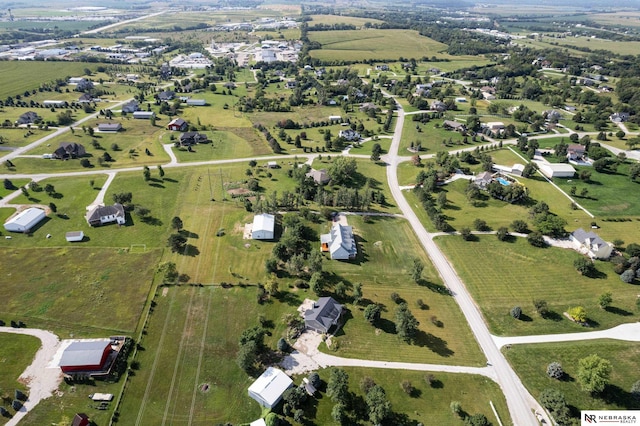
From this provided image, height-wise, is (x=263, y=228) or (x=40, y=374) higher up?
(x=263, y=228)

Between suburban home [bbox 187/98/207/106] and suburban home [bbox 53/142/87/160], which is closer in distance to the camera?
suburban home [bbox 53/142/87/160]

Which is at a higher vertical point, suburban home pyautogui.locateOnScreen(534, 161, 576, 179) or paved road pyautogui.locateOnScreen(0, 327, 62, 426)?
suburban home pyautogui.locateOnScreen(534, 161, 576, 179)

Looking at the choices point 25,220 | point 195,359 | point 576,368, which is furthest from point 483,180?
point 25,220

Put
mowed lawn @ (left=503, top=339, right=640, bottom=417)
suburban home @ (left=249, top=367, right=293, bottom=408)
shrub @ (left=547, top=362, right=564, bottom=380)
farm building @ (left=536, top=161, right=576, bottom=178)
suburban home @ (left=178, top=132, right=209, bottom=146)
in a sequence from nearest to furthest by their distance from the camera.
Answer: suburban home @ (left=249, top=367, right=293, bottom=408) → mowed lawn @ (left=503, top=339, right=640, bottom=417) → shrub @ (left=547, top=362, right=564, bottom=380) → farm building @ (left=536, top=161, right=576, bottom=178) → suburban home @ (left=178, top=132, right=209, bottom=146)

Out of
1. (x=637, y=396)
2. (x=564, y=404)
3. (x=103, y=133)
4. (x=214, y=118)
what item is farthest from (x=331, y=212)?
(x=103, y=133)

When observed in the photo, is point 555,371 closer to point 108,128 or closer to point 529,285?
point 529,285

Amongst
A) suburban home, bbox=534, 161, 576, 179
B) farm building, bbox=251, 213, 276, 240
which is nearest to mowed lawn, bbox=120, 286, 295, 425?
farm building, bbox=251, 213, 276, 240

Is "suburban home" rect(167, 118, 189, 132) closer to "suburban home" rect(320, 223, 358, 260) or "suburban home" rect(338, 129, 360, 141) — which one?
"suburban home" rect(338, 129, 360, 141)
